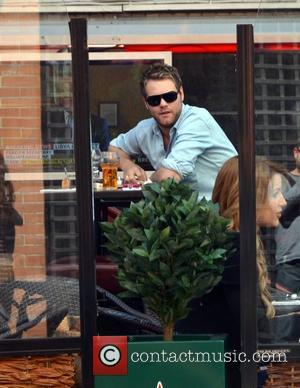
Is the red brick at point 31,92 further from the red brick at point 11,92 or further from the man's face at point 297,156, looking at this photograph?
the man's face at point 297,156

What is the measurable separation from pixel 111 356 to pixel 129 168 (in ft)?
5.36

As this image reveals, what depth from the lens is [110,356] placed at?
339cm

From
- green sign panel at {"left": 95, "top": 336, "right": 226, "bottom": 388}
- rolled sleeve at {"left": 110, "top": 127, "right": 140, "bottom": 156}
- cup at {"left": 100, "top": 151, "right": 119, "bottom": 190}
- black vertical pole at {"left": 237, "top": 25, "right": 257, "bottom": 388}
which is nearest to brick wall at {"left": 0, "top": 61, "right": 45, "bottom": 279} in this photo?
green sign panel at {"left": 95, "top": 336, "right": 226, "bottom": 388}

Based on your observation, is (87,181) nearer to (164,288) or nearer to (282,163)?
(164,288)

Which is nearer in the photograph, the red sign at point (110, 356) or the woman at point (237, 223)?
the red sign at point (110, 356)

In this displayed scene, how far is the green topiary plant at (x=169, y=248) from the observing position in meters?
3.38

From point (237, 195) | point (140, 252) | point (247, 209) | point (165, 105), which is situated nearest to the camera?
point (140, 252)

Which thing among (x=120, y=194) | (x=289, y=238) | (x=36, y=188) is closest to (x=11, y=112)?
(x=36, y=188)

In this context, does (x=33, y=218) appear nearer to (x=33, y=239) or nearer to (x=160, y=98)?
(x=33, y=239)

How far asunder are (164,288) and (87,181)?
0.51 meters

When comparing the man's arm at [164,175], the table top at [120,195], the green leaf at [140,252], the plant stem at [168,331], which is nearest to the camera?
the green leaf at [140,252]

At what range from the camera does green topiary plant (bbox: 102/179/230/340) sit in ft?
11.1

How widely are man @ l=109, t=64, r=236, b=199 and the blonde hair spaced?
0.39 metres
